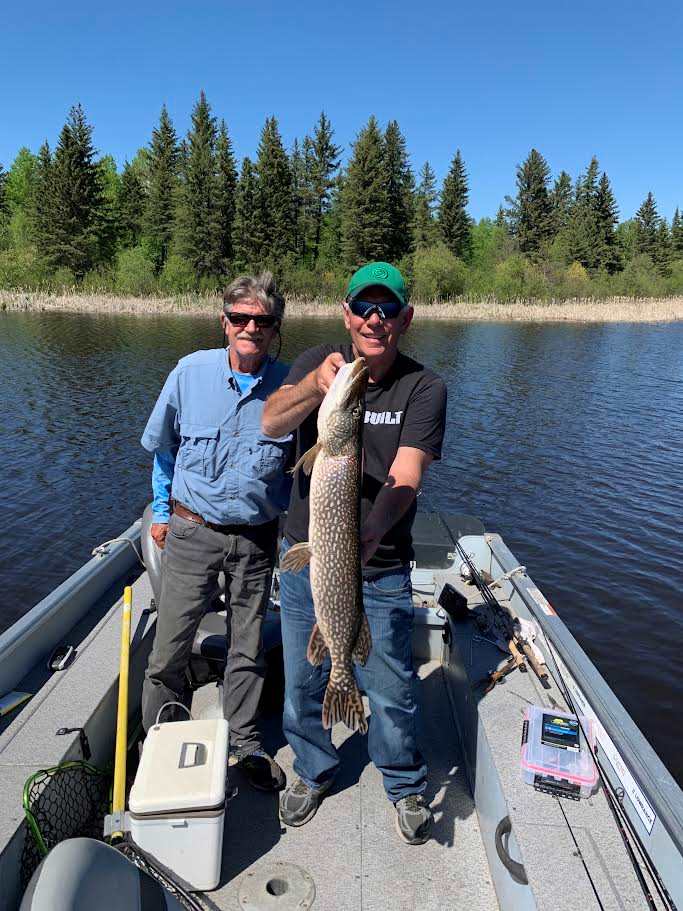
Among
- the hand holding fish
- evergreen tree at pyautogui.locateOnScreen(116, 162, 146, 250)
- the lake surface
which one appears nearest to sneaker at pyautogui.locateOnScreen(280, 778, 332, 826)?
the hand holding fish

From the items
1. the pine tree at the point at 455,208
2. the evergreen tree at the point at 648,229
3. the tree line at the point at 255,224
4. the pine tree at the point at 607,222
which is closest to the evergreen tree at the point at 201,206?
the tree line at the point at 255,224

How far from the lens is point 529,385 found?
21.1 meters

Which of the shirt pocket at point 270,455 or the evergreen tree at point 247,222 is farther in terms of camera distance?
the evergreen tree at point 247,222

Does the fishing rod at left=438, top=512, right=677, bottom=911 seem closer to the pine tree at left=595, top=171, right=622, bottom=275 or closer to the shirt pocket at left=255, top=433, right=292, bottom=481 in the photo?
the shirt pocket at left=255, top=433, right=292, bottom=481

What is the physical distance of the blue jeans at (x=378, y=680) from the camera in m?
2.69

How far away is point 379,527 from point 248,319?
122cm

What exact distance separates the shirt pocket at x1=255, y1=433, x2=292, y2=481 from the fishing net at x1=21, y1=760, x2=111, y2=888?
156 centimetres

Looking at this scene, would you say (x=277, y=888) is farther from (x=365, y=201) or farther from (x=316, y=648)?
(x=365, y=201)

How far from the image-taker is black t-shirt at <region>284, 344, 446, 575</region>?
259 centimetres

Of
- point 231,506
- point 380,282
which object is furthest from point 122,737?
point 380,282

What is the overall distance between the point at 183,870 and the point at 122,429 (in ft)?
43.4

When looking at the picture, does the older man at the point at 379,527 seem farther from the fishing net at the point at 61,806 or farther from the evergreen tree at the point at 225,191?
the evergreen tree at the point at 225,191

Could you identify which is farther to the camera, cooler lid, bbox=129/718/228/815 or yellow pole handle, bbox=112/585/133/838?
yellow pole handle, bbox=112/585/133/838

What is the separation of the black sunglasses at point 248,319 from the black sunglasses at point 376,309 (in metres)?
0.66
